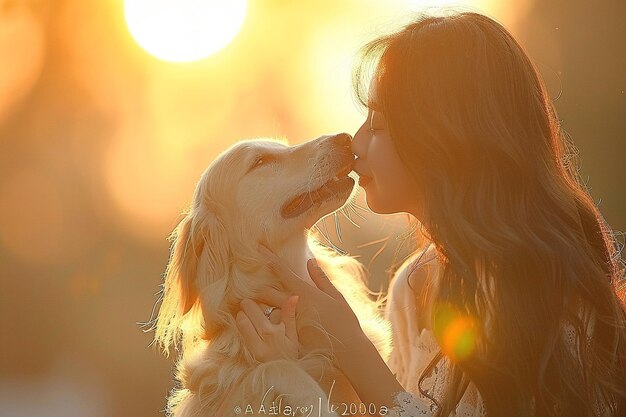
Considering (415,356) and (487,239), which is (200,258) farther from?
(487,239)

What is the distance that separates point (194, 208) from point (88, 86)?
21.5 feet

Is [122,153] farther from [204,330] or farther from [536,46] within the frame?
[204,330]

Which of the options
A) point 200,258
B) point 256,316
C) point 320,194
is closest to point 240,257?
point 200,258

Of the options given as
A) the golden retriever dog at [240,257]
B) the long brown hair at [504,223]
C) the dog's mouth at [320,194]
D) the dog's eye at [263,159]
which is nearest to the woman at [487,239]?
the long brown hair at [504,223]

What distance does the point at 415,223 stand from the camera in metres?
2.75

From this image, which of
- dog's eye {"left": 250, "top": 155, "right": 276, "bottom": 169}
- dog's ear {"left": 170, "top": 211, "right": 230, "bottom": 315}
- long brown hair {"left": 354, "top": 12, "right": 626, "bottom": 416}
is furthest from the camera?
dog's eye {"left": 250, "top": 155, "right": 276, "bottom": 169}

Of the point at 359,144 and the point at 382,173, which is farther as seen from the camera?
the point at 359,144

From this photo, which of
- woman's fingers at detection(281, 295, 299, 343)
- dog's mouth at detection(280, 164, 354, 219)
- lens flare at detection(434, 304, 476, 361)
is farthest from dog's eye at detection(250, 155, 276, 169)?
lens flare at detection(434, 304, 476, 361)

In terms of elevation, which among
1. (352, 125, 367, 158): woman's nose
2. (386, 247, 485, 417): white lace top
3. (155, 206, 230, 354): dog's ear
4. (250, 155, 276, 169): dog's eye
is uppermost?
(250, 155, 276, 169): dog's eye

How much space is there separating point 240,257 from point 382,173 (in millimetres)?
619

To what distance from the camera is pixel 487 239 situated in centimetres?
229

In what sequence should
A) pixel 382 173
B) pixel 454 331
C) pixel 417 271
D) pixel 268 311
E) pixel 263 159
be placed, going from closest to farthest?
pixel 454 331 → pixel 382 173 → pixel 268 311 → pixel 263 159 → pixel 417 271

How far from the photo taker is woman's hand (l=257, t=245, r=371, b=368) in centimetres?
246

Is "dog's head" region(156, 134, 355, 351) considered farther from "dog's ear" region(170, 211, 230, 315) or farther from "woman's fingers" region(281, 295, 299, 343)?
"woman's fingers" region(281, 295, 299, 343)
